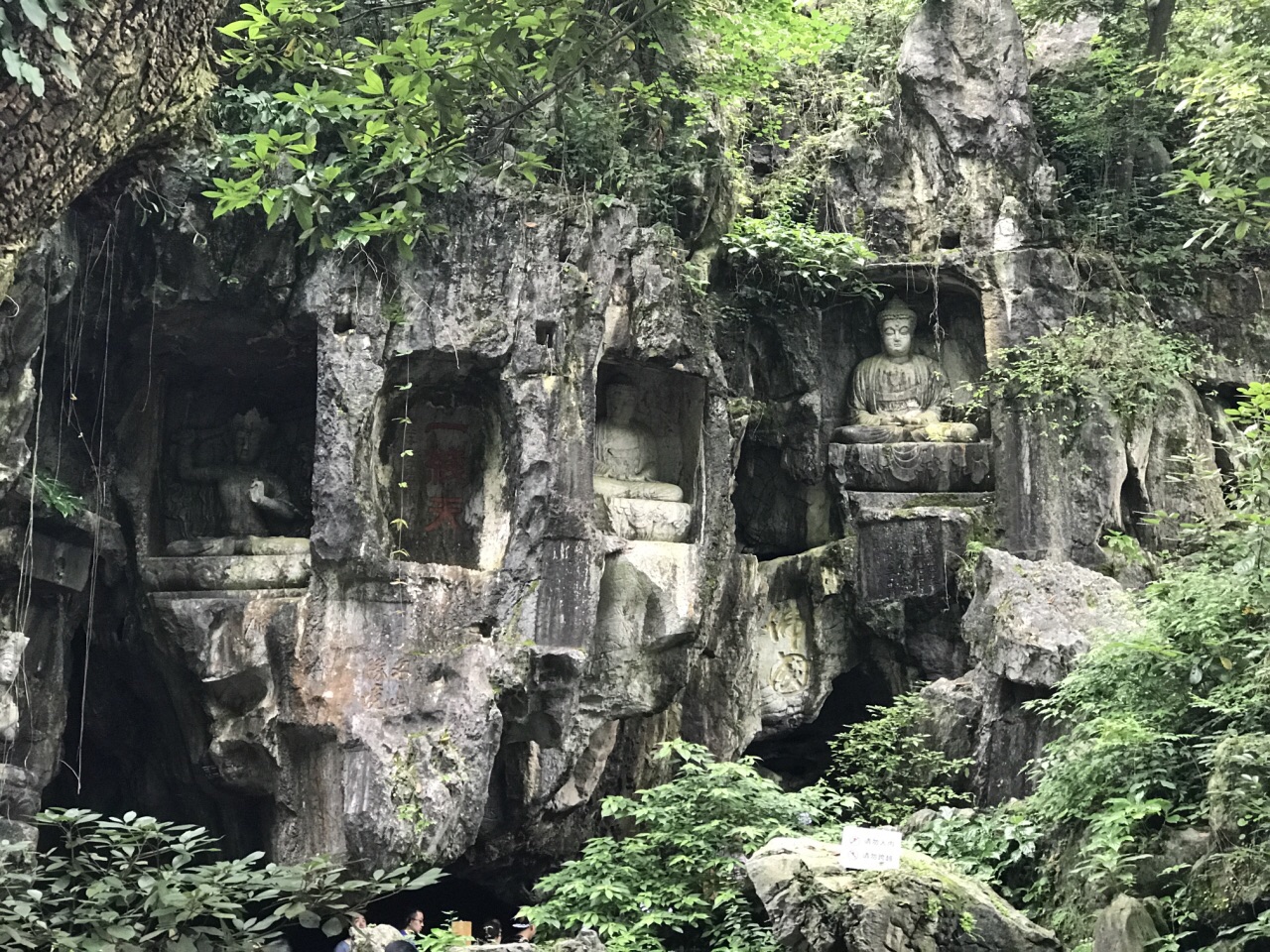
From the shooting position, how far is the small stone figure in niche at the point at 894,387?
15.4 meters

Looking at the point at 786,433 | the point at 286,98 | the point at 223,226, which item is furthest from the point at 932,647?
the point at 286,98

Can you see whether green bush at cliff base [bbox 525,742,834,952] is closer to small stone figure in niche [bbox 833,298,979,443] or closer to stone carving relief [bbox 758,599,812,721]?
stone carving relief [bbox 758,599,812,721]

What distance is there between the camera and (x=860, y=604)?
1483cm

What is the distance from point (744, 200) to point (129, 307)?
666cm

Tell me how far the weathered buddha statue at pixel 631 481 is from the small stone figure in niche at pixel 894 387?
2.65 meters

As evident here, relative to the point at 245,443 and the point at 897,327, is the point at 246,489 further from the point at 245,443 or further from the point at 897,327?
the point at 897,327

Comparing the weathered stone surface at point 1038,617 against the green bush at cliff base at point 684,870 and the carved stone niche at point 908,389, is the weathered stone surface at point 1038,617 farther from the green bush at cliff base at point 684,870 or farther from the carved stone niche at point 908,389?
the green bush at cliff base at point 684,870

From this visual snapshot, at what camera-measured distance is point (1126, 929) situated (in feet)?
26.1

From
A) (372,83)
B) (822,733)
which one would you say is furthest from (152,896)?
(822,733)

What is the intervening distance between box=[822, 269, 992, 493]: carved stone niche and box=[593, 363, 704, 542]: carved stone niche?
6.93 feet

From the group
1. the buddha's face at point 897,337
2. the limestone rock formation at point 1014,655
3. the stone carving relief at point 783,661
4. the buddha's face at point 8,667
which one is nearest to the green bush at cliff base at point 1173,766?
the limestone rock formation at point 1014,655

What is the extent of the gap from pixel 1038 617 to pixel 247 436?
777 centimetres

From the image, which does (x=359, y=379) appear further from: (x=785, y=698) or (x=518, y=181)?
(x=785, y=698)

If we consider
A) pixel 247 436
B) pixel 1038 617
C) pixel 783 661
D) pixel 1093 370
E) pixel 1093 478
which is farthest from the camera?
pixel 783 661
